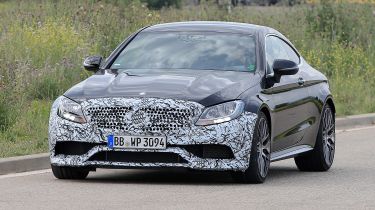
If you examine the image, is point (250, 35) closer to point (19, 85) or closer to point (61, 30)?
point (19, 85)

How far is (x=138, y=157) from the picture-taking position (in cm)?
1254

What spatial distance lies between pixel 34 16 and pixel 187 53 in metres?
11.0

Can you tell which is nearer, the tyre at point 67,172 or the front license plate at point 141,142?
the front license plate at point 141,142

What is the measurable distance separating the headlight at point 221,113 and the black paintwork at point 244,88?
0.05m

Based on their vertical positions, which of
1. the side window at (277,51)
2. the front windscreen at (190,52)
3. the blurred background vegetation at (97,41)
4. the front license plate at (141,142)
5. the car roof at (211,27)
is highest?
the car roof at (211,27)

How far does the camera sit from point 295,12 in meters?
30.8

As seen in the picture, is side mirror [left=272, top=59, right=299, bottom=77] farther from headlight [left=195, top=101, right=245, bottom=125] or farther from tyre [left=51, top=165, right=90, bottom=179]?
tyre [left=51, top=165, right=90, bottom=179]

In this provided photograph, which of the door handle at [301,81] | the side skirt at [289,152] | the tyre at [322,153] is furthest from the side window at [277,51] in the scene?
the side skirt at [289,152]

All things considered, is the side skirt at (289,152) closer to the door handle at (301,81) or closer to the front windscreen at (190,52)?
the door handle at (301,81)

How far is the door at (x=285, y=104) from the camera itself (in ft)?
44.5

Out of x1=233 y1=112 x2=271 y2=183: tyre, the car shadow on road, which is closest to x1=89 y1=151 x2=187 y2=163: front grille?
the car shadow on road

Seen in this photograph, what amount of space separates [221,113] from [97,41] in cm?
1104

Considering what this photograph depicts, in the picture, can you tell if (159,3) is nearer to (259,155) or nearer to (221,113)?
(259,155)

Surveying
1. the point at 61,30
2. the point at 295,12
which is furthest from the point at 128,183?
the point at 295,12
